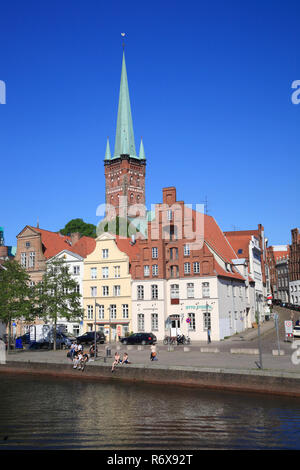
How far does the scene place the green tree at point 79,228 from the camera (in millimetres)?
104688

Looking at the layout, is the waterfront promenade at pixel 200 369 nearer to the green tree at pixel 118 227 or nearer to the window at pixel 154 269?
the window at pixel 154 269

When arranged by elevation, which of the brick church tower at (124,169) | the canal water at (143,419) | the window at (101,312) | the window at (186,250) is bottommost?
the canal water at (143,419)

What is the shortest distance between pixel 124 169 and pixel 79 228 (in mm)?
38325

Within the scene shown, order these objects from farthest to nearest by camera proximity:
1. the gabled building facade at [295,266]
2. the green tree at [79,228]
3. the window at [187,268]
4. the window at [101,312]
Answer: the gabled building facade at [295,266]
the green tree at [79,228]
the window at [101,312]
the window at [187,268]

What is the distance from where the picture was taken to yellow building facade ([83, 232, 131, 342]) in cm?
6284

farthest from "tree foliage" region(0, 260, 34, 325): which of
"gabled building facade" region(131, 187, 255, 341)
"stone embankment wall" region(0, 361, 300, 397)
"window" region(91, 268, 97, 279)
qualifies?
"gabled building facade" region(131, 187, 255, 341)

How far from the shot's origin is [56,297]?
51.7m

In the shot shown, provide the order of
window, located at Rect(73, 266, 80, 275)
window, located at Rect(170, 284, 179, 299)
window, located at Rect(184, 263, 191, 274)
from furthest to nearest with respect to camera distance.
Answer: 1. window, located at Rect(73, 266, 80, 275)
2. window, located at Rect(170, 284, 179, 299)
3. window, located at Rect(184, 263, 191, 274)

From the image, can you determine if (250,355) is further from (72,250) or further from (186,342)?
(72,250)

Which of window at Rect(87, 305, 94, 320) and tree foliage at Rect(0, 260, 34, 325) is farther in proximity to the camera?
window at Rect(87, 305, 94, 320)

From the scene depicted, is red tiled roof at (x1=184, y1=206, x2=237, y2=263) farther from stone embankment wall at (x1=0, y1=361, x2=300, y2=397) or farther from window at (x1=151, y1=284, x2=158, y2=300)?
stone embankment wall at (x1=0, y1=361, x2=300, y2=397)

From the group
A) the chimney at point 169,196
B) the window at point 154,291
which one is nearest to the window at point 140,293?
the window at point 154,291

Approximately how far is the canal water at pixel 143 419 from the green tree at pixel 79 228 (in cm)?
7276

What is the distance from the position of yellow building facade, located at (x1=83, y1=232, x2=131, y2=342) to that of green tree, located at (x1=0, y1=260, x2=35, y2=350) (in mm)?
12102
